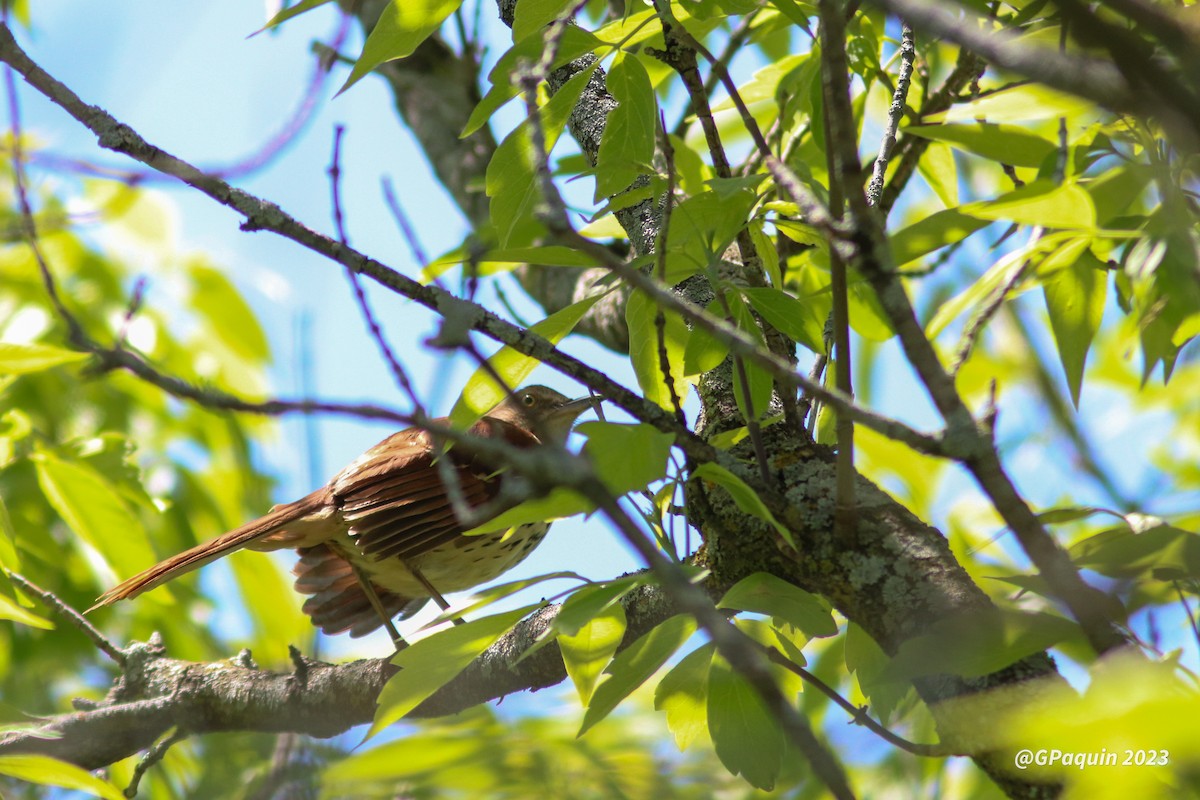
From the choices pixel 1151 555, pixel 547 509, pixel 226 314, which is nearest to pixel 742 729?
pixel 547 509

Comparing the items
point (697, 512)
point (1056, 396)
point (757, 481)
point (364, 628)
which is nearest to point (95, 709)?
point (364, 628)

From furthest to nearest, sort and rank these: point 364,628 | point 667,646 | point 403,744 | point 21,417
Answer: point 364,628
point 21,417
point 667,646
point 403,744

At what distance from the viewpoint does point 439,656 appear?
1843 mm

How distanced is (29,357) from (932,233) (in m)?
2.47

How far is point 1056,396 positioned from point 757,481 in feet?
2.20

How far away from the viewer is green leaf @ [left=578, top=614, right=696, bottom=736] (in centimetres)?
176

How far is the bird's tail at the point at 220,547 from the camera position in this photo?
3.32m

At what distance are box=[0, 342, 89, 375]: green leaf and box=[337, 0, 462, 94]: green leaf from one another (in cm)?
136

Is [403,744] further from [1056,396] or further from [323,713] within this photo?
[323,713]

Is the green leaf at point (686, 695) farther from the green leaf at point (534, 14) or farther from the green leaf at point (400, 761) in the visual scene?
the green leaf at point (534, 14)

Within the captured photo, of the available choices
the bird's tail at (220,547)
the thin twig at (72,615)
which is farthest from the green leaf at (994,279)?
the thin twig at (72,615)

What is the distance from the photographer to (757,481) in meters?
1.97

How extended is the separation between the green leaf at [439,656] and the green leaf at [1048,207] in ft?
3.30

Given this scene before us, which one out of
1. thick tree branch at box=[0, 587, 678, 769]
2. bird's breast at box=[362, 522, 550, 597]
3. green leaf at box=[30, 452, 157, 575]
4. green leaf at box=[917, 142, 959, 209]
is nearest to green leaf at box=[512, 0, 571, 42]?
green leaf at box=[917, 142, 959, 209]
